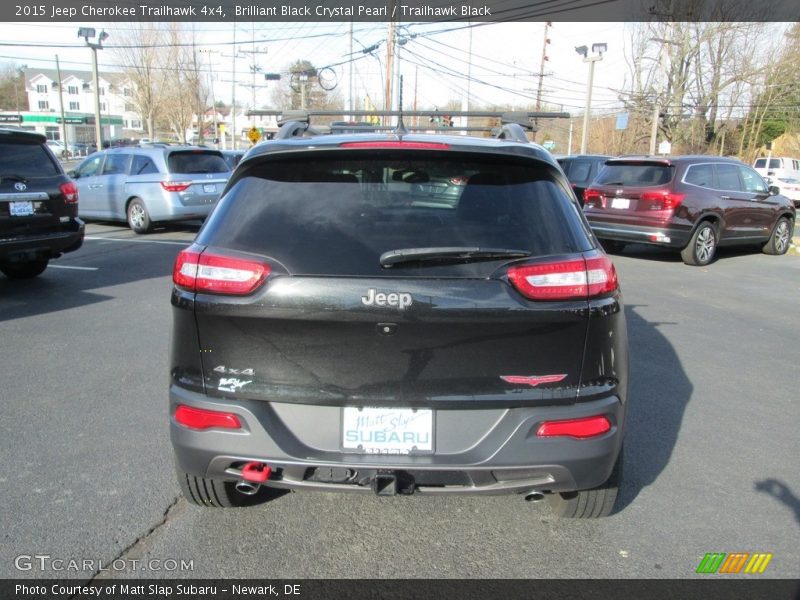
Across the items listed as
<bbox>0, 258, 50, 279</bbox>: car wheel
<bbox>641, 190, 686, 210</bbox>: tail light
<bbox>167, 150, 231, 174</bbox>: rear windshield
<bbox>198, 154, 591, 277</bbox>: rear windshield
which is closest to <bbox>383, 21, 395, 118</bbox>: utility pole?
<bbox>167, 150, 231, 174</bbox>: rear windshield

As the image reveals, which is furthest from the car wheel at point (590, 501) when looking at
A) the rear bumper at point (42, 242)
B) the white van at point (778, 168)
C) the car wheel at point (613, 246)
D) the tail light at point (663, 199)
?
the white van at point (778, 168)

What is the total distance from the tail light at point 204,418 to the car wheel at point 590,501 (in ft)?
5.11

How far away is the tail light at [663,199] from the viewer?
34.1 ft

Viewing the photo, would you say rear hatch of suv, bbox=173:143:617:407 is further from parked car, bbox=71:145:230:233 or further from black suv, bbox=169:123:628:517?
parked car, bbox=71:145:230:233

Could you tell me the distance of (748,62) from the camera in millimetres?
35531

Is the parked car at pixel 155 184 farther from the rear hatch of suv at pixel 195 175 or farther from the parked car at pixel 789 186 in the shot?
the parked car at pixel 789 186

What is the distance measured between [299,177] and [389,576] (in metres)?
1.69

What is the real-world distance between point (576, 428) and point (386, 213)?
3.69 feet

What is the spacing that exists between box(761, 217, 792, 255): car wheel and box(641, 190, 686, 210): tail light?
135 inches

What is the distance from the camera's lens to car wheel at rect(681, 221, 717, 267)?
10.7 metres

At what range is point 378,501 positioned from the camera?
3158 millimetres

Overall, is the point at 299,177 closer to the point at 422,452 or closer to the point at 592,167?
the point at 422,452

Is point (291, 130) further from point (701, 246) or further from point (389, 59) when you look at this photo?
point (389, 59)

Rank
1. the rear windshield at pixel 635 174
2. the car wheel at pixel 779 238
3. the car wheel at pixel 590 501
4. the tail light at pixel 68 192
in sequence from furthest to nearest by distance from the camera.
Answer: the car wheel at pixel 779 238
the rear windshield at pixel 635 174
the tail light at pixel 68 192
the car wheel at pixel 590 501
